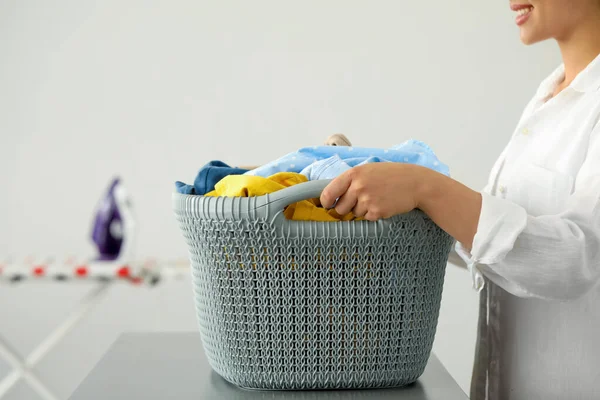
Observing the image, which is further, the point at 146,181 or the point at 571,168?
the point at 146,181

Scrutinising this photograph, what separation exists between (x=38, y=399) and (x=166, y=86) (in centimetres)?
125

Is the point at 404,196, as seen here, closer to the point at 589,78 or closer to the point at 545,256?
the point at 545,256

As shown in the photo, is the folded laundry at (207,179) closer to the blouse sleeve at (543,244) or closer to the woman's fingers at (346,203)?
the woman's fingers at (346,203)

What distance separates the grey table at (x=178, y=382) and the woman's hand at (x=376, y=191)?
230 mm

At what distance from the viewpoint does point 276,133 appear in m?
2.33

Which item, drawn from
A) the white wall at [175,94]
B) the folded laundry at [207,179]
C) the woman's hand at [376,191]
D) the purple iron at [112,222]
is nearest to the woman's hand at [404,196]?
the woman's hand at [376,191]

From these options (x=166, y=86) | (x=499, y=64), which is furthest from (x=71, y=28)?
(x=499, y=64)

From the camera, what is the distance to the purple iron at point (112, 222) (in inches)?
63.4

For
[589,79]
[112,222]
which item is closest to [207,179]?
[589,79]

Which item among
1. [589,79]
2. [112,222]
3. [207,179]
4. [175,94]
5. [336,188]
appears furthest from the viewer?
[175,94]

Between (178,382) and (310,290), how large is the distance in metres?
0.24

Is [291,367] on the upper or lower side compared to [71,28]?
lower

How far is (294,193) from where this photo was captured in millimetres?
654

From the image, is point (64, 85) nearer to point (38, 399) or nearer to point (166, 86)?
point (166, 86)
